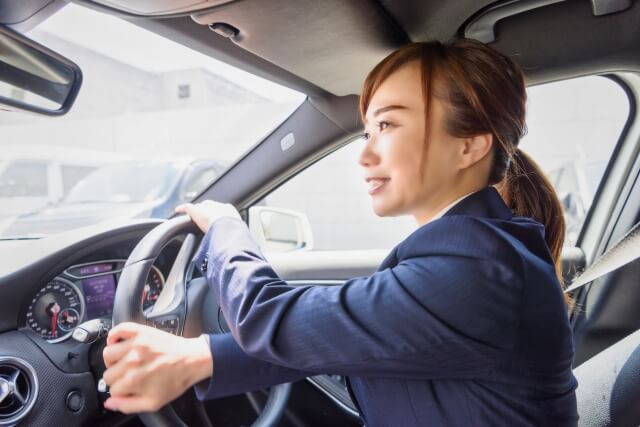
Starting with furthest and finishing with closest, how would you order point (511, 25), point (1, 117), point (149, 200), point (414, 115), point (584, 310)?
point (149, 200), point (584, 310), point (511, 25), point (1, 117), point (414, 115)

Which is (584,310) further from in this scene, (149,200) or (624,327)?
(149,200)

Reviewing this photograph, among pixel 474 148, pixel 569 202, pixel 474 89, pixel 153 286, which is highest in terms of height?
pixel 474 89

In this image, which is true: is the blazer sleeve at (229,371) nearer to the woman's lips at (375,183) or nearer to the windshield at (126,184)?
the woman's lips at (375,183)

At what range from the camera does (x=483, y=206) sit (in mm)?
916

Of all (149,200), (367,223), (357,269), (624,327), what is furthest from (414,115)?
(367,223)

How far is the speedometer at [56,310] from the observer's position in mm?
1317

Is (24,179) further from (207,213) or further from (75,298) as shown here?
(207,213)

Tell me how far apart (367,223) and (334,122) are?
1.50 m

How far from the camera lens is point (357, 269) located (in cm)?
230

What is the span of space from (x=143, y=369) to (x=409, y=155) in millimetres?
664

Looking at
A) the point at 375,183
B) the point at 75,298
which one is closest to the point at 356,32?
the point at 375,183

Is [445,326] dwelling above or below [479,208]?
below

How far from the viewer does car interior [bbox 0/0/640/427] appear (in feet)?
3.86

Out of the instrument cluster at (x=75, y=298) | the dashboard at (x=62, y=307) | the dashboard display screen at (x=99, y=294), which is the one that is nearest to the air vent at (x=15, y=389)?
the dashboard at (x=62, y=307)
